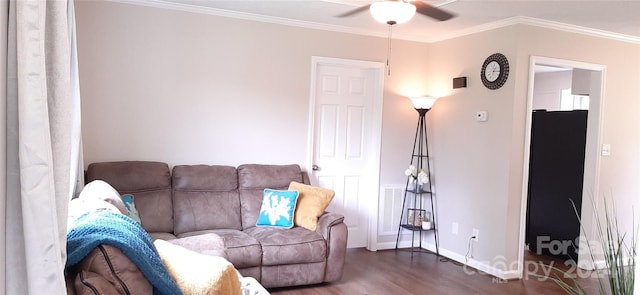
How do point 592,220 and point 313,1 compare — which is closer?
point 313,1

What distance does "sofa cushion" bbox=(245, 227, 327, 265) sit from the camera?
358 cm

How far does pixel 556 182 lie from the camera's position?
4.99 metres

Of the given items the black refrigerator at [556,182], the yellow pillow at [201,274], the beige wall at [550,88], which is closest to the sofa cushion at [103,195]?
the yellow pillow at [201,274]

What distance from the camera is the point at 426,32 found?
15.9 feet

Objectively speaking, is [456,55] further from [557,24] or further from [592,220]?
[592,220]

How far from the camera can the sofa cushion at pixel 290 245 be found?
358cm

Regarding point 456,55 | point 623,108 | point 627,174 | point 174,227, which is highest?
point 456,55

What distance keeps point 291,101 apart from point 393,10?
204cm

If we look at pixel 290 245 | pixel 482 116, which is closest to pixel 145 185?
pixel 290 245

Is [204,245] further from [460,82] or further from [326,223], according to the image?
[460,82]

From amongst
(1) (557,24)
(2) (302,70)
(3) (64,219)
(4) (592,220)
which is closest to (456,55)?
(1) (557,24)

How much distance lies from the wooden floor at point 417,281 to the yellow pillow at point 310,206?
514 mm

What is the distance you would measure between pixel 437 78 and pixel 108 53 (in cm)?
322

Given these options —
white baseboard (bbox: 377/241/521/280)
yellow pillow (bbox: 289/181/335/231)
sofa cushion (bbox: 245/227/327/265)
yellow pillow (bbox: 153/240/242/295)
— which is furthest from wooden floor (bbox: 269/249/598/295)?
yellow pillow (bbox: 153/240/242/295)
